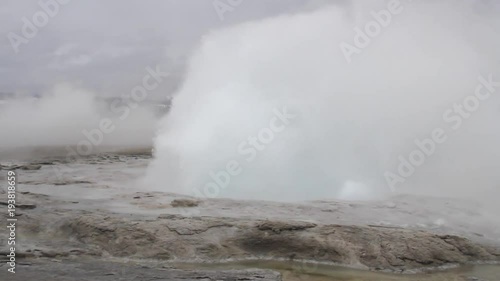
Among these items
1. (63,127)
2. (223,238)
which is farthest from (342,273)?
(63,127)

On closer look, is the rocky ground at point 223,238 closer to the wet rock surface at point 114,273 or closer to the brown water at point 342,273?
the wet rock surface at point 114,273

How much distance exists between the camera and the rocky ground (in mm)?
4770

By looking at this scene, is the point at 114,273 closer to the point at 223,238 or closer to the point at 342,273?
the point at 223,238

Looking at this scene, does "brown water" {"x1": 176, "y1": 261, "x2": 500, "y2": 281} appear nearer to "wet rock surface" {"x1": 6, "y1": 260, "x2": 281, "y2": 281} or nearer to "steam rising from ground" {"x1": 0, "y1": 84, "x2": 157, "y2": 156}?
"wet rock surface" {"x1": 6, "y1": 260, "x2": 281, "y2": 281}

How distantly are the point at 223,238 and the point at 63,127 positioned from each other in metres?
20.1

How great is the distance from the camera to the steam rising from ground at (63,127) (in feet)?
60.1

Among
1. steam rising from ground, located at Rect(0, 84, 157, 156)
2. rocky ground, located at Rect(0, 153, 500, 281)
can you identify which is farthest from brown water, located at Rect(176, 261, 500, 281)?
steam rising from ground, located at Rect(0, 84, 157, 156)

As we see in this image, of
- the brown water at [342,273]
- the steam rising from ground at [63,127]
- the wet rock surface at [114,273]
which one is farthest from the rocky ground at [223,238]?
the steam rising from ground at [63,127]

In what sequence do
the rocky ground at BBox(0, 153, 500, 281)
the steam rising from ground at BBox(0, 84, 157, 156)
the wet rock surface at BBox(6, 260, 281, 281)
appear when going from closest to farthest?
1. the wet rock surface at BBox(6, 260, 281, 281)
2. the rocky ground at BBox(0, 153, 500, 281)
3. the steam rising from ground at BBox(0, 84, 157, 156)

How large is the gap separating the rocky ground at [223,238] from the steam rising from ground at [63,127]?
906cm

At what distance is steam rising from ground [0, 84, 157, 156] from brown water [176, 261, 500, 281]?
34.9 ft

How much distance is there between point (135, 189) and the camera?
7969 mm

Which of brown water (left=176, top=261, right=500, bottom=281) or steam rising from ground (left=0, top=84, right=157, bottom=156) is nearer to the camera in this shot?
brown water (left=176, top=261, right=500, bottom=281)

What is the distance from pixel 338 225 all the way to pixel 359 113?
15.0 feet
